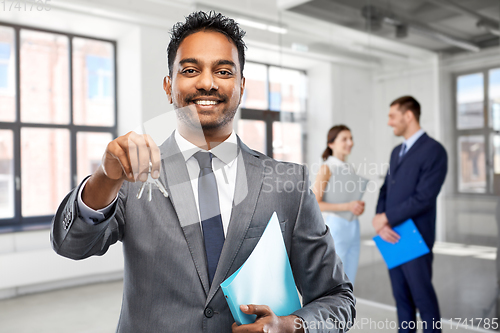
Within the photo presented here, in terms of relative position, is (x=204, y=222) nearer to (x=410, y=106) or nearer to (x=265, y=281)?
(x=265, y=281)

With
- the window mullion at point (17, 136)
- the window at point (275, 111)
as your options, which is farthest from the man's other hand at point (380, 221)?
the window mullion at point (17, 136)

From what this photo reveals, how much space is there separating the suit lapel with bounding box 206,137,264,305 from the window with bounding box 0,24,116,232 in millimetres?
3967

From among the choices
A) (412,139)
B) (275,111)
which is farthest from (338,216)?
(275,111)

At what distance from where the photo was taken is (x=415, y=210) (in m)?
2.33

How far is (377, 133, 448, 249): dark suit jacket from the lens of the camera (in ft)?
7.64

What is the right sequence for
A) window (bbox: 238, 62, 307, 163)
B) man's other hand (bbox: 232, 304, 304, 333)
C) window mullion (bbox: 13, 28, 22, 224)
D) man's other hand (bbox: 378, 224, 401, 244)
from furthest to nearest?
window mullion (bbox: 13, 28, 22, 224), window (bbox: 238, 62, 307, 163), man's other hand (bbox: 378, 224, 401, 244), man's other hand (bbox: 232, 304, 304, 333)

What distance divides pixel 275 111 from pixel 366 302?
1.88 meters

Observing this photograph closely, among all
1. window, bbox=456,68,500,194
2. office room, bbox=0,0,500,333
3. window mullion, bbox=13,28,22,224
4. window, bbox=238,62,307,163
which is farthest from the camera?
window mullion, bbox=13,28,22,224

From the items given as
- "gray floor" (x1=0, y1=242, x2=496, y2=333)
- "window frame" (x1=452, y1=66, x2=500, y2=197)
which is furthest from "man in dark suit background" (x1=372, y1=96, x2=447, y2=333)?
"gray floor" (x1=0, y1=242, x2=496, y2=333)

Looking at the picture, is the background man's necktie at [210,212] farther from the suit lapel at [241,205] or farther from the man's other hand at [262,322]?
the man's other hand at [262,322]

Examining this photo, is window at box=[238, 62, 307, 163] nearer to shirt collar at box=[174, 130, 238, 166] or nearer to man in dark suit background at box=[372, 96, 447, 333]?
man in dark suit background at box=[372, 96, 447, 333]

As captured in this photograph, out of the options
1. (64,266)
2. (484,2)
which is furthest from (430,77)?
(64,266)

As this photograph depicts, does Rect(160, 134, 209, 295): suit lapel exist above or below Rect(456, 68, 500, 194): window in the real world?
below

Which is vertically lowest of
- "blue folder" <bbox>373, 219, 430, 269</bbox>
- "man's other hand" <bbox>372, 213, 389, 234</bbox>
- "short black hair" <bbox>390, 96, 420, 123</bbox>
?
"blue folder" <bbox>373, 219, 430, 269</bbox>
